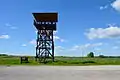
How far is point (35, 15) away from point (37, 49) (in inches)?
252

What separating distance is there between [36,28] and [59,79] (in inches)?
1506

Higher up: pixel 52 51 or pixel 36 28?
pixel 36 28

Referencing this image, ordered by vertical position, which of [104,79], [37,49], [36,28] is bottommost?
[104,79]

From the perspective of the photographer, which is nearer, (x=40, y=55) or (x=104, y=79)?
(x=104, y=79)

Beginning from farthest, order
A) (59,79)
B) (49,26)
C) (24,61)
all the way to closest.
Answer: (49,26), (24,61), (59,79)

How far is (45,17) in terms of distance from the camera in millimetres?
50969

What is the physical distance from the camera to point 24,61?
159 feet

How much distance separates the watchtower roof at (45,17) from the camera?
5028 centimetres

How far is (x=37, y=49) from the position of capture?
173 feet

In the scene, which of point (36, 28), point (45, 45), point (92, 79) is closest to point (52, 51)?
point (45, 45)

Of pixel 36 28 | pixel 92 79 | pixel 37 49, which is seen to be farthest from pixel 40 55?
pixel 92 79

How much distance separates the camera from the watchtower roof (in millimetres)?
50281

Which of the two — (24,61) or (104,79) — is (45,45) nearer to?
(24,61)

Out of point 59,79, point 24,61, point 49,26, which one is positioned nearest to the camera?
point 59,79
